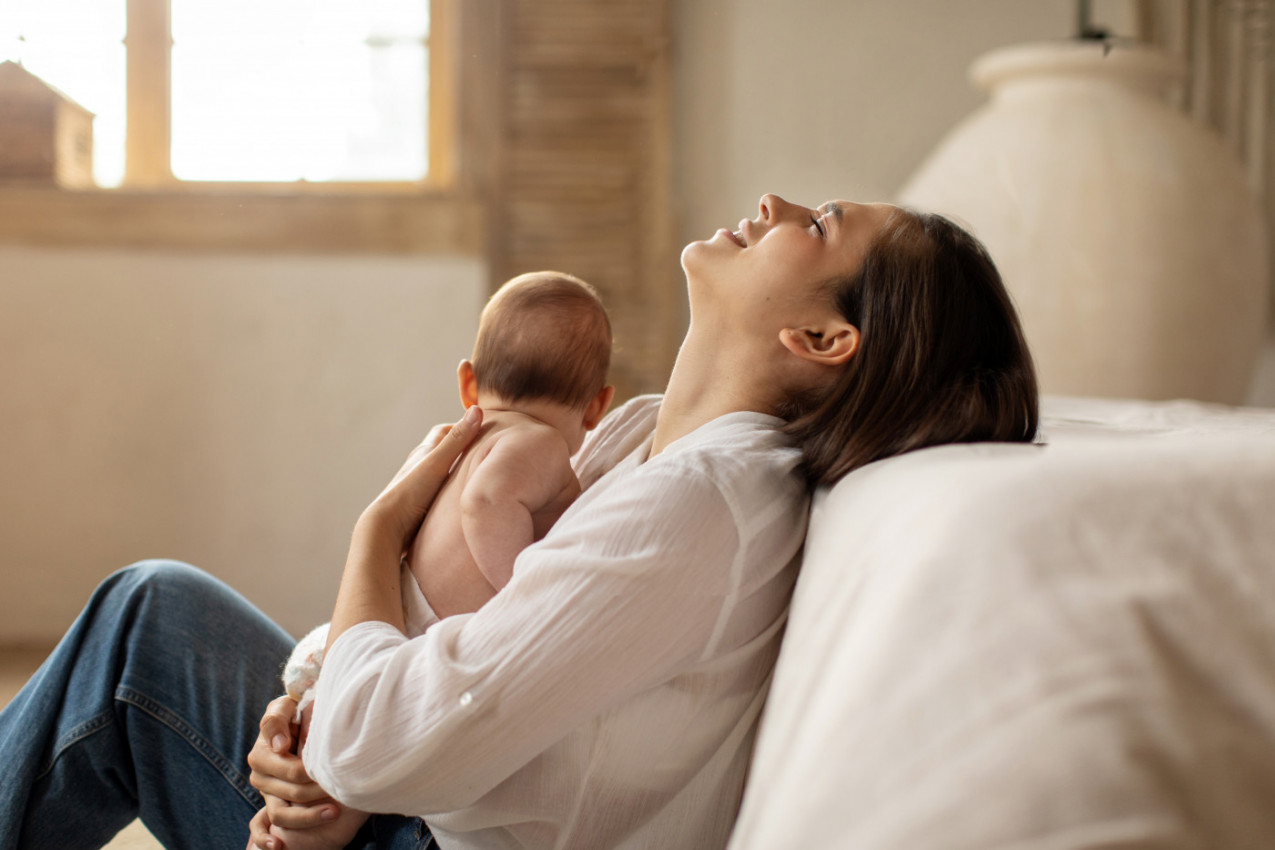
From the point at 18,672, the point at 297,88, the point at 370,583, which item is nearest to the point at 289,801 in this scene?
the point at 370,583

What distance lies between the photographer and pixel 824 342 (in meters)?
0.90

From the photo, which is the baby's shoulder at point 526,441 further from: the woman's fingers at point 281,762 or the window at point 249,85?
the window at point 249,85

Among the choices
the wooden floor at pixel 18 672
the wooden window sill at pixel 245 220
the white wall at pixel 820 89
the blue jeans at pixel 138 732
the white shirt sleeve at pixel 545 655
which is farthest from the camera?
the white wall at pixel 820 89

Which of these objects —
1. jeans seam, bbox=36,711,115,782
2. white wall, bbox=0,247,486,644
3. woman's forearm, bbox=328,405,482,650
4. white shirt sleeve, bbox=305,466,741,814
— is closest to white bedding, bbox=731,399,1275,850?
white shirt sleeve, bbox=305,466,741,814

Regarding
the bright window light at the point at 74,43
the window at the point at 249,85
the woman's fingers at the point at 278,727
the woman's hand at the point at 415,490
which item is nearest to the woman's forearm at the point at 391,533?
the woman's hand at the point at 415,490

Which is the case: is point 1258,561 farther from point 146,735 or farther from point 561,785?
point 146,735

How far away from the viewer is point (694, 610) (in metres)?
0.67

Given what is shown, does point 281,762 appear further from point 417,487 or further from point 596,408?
point 596,408

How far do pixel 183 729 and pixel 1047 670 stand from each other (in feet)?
2.92

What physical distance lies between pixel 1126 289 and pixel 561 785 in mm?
1859

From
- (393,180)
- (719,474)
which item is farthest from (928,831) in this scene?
(393,180)

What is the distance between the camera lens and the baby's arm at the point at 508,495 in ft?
3.05

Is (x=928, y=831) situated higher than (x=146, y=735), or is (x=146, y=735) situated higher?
(x=928, y=831)

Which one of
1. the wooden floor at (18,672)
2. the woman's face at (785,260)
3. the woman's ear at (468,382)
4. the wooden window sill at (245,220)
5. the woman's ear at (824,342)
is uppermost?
the wooden window sill at (245,220)
